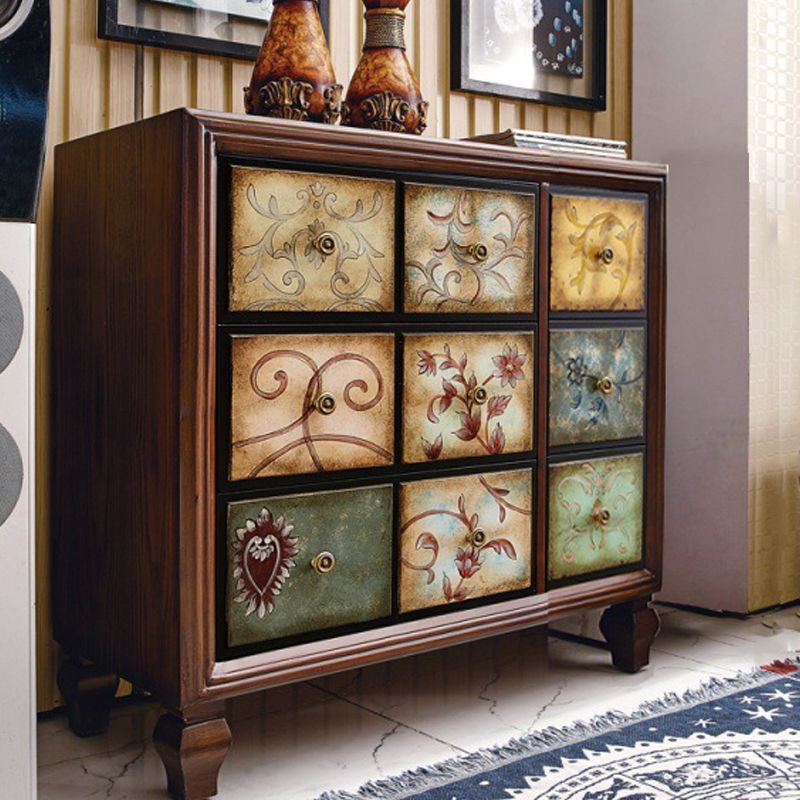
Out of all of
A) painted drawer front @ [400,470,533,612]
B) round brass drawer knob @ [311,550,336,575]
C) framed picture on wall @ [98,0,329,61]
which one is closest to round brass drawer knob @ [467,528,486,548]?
painted drawer front @ [400,470,533,612]

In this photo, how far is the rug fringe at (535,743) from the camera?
5.34 ft

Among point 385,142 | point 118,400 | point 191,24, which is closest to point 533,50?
point 191,24

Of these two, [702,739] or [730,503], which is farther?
[730,503]

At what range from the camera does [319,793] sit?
1628 millimetres

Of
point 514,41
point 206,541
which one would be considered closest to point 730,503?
point 514,41

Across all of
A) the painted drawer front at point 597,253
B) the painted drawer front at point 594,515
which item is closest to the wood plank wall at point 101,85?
the painted drawer front at point 597,253

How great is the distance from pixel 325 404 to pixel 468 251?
36 cm

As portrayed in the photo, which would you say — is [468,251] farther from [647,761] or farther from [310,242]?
[647,761]

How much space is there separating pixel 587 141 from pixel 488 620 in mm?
860

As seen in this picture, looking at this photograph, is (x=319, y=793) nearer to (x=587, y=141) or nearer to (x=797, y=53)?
(x=587, y=141)

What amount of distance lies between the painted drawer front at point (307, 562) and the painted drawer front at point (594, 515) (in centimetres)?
37

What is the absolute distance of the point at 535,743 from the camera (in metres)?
1.80

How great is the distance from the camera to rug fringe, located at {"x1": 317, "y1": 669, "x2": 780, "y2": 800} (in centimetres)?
163

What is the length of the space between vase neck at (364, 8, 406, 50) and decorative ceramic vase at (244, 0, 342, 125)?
0.40 feet
